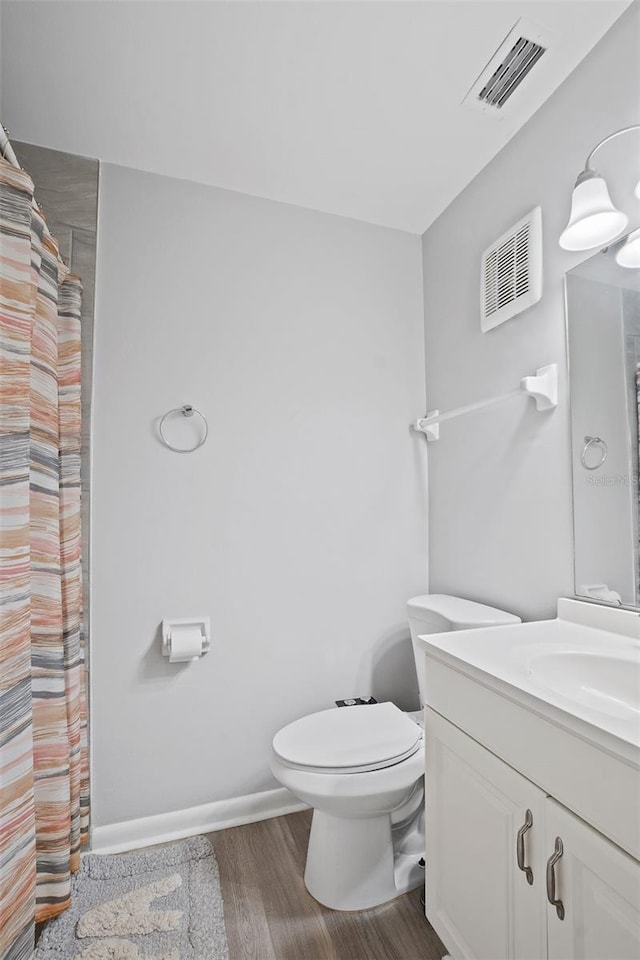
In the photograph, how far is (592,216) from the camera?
44.3 inches

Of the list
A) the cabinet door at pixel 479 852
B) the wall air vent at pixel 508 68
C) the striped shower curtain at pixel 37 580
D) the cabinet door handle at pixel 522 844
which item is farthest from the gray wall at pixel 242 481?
the cabinet door handle at pixel 522 844

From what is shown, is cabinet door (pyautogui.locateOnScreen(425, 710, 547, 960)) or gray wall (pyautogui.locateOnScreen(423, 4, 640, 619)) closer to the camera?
cabinet door (pyautogui.locateOnScreen(425, 710, 547, 960))

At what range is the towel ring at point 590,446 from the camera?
125cm

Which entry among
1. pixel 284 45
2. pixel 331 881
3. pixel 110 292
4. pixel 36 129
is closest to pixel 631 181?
pixel 284 45

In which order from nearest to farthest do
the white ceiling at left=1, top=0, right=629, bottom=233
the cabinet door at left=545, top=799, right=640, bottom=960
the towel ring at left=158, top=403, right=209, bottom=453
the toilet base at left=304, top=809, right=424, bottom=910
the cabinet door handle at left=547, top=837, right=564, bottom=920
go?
the cabinet door at left=545, top=799, right=640, bottom=960 → the cabinet door handle at left=547, top=837, right=564, bottom=920 → the white ceiling at left=1, top=0, right=629, bottom=233 → the toilet base at left=304, top=809, right=424, bottom=910 → the towel ring at left=158, top=403, right=209, bottom=453

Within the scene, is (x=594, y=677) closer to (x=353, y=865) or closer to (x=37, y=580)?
(x=353, y=865)

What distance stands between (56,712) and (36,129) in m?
1.82

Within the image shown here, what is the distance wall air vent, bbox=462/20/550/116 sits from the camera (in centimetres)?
125

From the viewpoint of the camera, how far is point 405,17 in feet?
3.98

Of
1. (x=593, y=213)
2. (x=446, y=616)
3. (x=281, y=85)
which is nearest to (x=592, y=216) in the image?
(x=593, y=213)

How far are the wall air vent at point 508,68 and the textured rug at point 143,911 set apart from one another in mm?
2472

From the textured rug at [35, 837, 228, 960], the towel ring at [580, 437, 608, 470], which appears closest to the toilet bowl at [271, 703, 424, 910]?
the textured rug at [35, 837, 228, 960]

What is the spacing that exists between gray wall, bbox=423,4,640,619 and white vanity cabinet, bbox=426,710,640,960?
58 cm

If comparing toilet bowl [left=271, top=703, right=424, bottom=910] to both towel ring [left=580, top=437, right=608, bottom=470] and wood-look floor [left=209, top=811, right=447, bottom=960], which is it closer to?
wood-look floor [left=209, top=811, right=447, bottom=960]
